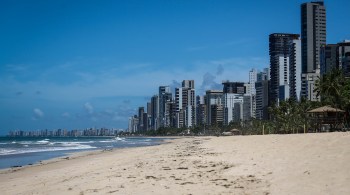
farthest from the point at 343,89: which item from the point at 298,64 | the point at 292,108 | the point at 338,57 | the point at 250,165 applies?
the point at 298,64

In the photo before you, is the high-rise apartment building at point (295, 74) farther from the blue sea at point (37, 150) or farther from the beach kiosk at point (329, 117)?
the beach kiosk at point (329, 117)

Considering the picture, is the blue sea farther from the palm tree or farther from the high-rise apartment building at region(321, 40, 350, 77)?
the high-rise apartment building at region(321, 40, 350, 77)

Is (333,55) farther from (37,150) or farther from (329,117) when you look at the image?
(37,150)

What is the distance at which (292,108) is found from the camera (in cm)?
8331

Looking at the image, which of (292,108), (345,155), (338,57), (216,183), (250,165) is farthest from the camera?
(338,57)

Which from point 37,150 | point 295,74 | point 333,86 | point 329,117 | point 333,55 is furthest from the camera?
point 295,74

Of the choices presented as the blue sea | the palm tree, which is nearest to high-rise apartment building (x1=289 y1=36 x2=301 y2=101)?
the blue sea

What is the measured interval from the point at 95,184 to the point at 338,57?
167776 millimetres

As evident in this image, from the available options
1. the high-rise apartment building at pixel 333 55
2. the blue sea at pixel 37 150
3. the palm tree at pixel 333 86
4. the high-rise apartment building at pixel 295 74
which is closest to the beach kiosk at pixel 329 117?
the palm tree at pixel 333 86

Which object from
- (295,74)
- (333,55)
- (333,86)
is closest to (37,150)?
(333,86)

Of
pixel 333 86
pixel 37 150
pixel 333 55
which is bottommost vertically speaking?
pixel 37 150

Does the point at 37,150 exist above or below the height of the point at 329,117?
below

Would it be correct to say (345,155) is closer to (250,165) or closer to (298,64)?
(250,165)

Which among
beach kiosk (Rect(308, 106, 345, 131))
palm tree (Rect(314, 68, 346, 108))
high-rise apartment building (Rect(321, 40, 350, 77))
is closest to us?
beach kiosk (Rect(308, 106, 345, 131))
